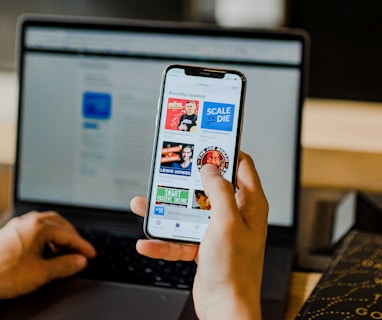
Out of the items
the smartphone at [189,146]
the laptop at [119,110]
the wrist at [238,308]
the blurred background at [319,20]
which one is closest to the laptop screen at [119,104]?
the laptop at [119,110]

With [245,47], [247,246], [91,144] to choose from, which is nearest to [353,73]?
[245,47]

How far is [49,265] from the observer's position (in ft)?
2.43

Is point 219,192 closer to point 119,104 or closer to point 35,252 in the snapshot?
point 35,252

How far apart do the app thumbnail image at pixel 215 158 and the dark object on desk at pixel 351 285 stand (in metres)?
0.15

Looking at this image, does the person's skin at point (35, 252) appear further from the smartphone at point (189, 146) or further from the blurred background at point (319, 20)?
the blurred background at point (319, 20)

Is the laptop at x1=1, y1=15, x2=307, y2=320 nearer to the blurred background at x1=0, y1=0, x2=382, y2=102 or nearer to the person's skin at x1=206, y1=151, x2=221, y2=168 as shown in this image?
Answer: the person's skin at x1=206, y1=151, x2=221, y2=168

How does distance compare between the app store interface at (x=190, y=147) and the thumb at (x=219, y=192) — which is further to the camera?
the app store interface at (x=190, y=147)

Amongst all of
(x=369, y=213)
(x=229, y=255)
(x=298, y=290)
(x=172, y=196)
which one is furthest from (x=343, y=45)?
(x=229, y=255)

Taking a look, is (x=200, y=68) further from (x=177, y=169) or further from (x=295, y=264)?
(x=295, y=264)

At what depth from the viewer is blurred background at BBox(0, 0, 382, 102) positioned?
1.54 m

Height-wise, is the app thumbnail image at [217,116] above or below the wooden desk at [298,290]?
above

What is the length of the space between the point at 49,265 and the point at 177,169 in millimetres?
198

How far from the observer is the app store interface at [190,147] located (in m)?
0.64

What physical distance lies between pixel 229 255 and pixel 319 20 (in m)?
1.14
